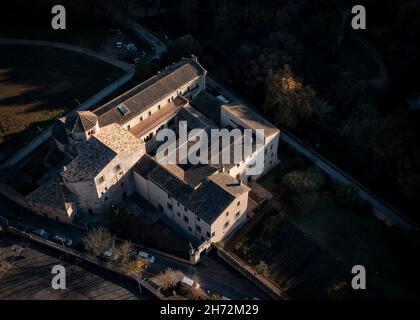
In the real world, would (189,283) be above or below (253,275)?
below

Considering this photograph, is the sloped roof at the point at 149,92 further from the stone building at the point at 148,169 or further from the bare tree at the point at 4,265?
the bare tree at the point at 4,265

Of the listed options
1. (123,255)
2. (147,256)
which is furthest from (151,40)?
(123,255)

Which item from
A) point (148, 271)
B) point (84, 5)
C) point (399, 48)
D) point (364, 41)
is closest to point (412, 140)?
point (399, 48)

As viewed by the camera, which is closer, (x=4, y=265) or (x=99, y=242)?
(x=99, y=242)

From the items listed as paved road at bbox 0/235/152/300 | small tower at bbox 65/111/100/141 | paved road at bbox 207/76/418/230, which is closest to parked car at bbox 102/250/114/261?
paved road at bbox 0/235/152/300

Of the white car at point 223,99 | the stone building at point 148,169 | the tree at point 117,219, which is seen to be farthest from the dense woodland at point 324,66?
the tree at point 117,219

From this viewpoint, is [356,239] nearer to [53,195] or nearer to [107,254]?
[107,254]
